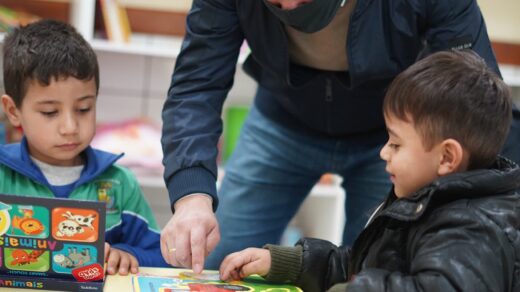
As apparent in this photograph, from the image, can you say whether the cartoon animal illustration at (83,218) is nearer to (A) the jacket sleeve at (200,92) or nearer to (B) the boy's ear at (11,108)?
(A) the jacket sleeve at (200,92)

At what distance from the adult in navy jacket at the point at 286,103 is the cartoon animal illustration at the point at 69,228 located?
0.20 m

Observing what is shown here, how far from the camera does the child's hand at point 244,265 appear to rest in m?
1.14

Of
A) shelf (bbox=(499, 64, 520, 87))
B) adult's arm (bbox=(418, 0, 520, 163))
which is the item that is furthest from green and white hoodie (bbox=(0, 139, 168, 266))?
shelf (bbox=(499, 64, 520, 87))

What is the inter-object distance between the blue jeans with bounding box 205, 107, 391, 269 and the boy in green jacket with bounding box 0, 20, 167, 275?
361mm

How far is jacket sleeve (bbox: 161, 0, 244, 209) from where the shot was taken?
1297mm

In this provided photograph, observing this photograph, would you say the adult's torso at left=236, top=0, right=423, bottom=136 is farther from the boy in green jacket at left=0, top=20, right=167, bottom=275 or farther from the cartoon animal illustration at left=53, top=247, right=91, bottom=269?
the cartoon animal illustration at left=53, top=247, right=91, bottom=269

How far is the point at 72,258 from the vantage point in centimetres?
103

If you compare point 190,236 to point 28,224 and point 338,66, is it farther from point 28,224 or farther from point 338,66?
point 338,66

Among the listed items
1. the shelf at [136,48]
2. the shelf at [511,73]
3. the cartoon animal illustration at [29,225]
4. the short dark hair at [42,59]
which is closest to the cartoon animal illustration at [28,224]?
the cartoon animal illustration at [29,225]

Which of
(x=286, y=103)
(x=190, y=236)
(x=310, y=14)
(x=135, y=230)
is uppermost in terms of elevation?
(x=310, y=14)

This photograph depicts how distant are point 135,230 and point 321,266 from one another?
42 centimetres

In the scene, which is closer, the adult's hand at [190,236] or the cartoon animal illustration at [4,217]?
the cartoon animal illustration at [4,217]

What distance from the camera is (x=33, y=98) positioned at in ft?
4.43

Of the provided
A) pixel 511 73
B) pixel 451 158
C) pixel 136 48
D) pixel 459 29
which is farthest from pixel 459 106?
pixel 511 73
